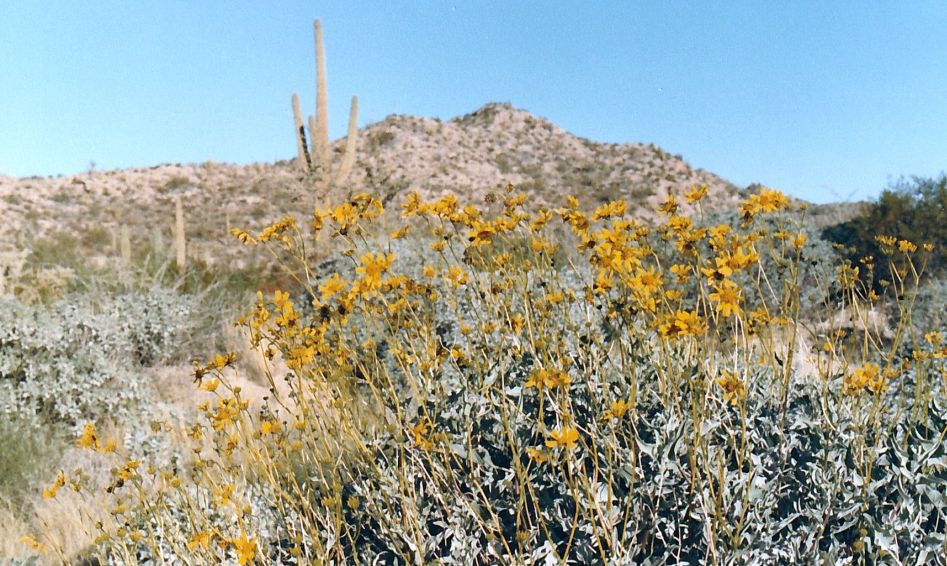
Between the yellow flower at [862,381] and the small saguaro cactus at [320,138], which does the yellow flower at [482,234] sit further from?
the small saguaro cactus at [320,138]

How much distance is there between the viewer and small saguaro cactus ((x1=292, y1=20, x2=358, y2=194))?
14969mm

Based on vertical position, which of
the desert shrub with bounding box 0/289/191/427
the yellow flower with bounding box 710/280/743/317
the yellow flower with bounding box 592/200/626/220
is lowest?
the desert shrub with bounding box 0/289/191/427

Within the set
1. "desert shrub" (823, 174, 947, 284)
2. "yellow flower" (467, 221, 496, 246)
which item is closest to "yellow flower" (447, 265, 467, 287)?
"yellow flower" (467, 221, 496, 246)

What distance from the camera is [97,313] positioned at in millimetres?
7094

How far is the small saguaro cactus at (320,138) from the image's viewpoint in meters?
15.0

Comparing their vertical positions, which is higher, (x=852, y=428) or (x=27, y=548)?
(x=852, y=428)

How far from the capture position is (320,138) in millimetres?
15328

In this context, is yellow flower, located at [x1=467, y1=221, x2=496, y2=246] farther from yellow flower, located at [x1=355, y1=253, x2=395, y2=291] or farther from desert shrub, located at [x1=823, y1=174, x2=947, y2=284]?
desert shrub, located at [x1=823, y1=174, x2=947, y2=284]

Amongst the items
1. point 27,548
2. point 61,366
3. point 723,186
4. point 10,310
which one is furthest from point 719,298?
point 723,186

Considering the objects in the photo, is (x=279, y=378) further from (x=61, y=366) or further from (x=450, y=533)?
(x=450, y=533)

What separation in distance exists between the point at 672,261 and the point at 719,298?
690 cm

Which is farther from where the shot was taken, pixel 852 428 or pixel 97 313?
pixel 97 313

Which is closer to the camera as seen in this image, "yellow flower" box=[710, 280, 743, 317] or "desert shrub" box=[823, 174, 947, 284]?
"yellow flower" box=[710, 280, 743, 317]

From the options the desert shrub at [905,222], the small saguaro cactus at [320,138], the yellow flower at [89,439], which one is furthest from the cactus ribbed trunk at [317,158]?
the yellow flower at [89,439]
